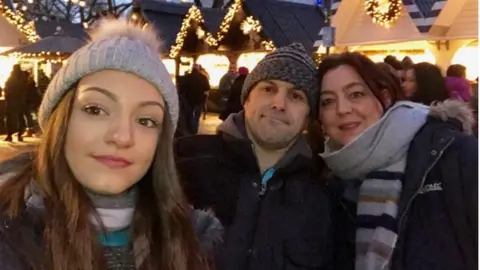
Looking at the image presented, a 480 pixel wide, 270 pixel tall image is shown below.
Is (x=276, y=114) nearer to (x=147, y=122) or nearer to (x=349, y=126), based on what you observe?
(x=349, y=126)

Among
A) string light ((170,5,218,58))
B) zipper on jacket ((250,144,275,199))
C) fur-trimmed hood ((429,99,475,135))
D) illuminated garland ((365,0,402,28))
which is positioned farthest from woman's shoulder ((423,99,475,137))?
string light ((170,5,218,58))

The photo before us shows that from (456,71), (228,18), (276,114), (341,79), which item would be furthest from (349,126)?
(228,18)

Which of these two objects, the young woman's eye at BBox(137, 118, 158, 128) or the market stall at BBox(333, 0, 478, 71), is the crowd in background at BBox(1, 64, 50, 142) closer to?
the market stall at BBox(333, 0, 478, 71)

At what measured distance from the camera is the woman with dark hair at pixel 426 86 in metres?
5.32

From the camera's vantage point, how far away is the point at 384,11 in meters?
13.6

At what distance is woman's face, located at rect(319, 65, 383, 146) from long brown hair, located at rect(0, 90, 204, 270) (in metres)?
0.86

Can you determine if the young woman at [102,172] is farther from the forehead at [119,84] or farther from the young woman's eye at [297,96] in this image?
the young woman's eye at [297,96]

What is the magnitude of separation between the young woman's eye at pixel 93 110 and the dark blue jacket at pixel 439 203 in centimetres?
110

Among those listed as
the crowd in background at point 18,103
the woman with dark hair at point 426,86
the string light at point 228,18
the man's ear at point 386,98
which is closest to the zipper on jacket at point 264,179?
the man's ear at point 386,98

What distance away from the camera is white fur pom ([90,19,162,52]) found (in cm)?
178

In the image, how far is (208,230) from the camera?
191 centimetres

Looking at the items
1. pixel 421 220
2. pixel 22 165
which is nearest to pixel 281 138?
pixel 421 220

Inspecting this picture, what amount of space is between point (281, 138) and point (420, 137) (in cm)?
50

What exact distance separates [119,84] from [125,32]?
21cm
